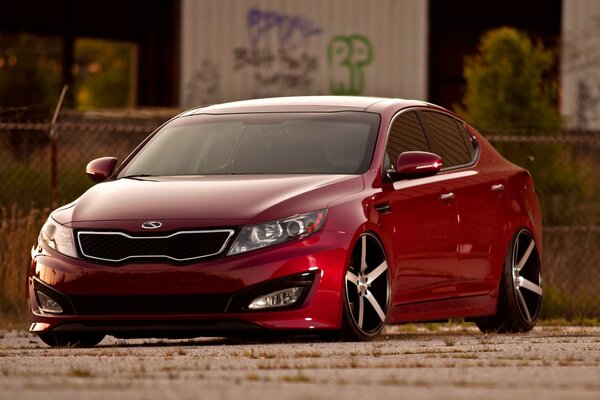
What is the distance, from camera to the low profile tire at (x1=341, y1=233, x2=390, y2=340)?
8.62 meters

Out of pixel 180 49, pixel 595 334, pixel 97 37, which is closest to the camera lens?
pixel 595 334

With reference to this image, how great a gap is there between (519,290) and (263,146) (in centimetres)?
220

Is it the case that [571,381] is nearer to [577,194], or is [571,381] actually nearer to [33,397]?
[33,397]

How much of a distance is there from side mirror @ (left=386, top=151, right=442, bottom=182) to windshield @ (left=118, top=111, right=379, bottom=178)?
0.18 meters

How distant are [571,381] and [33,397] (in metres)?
1.99

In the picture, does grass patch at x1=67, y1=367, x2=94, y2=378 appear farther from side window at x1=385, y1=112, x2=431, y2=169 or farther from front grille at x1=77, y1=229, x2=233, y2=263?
side window at x1=385, y1=112, x2=431, y2=169

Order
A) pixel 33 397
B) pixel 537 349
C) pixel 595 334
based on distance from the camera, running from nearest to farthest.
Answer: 1. pixel 33 397
2. pixel 537 349
3. pixel 595 334

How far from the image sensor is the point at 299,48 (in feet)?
86.5

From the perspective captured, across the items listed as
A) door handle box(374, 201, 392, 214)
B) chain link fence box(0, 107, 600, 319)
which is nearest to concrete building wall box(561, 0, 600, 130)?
chain link fence box(0, 107, 600, 319)

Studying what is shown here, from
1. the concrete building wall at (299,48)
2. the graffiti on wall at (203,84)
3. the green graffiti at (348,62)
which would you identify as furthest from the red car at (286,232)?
the graffiti on wall at (203,84)

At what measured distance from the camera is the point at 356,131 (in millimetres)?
9539

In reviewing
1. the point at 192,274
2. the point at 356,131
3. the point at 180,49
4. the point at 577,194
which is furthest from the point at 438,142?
the point at 180,49

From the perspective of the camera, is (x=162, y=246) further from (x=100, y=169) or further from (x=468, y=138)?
(x=468, y=138)

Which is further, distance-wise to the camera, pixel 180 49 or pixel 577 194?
pixel 180 49
